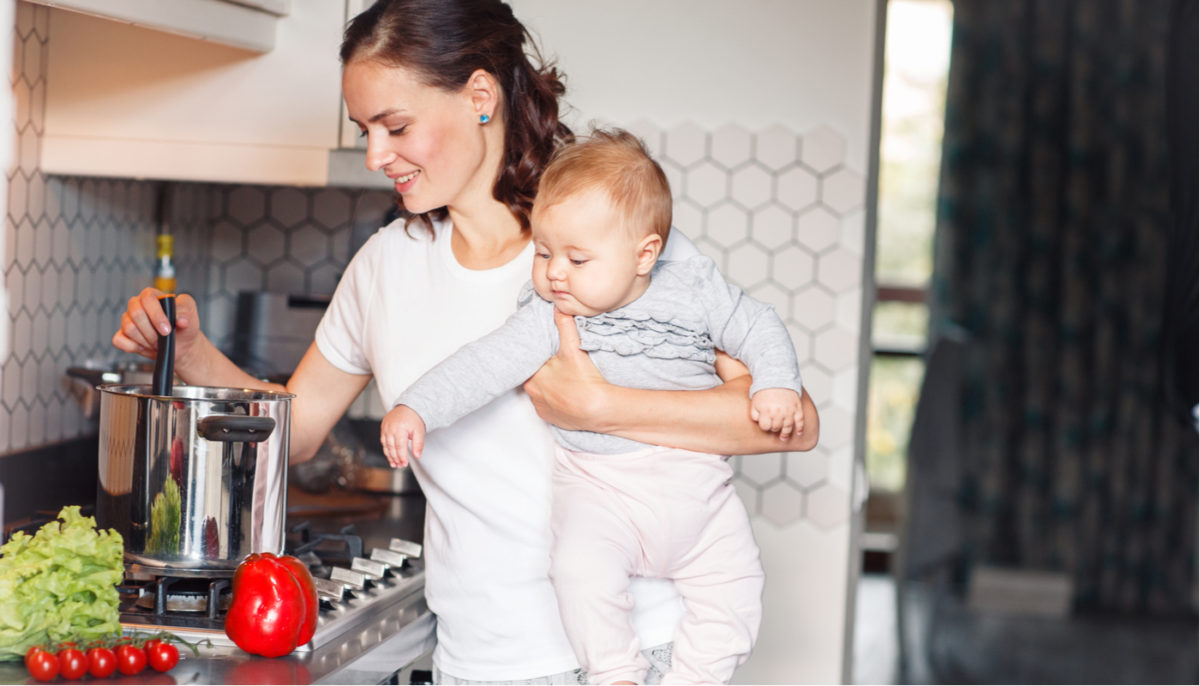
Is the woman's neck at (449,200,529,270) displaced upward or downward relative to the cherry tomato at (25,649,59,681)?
upward

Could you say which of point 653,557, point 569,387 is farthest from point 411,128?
point 653,557

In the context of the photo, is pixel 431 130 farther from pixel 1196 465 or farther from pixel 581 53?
pixel 1196 465

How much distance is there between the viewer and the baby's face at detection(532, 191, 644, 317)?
4.04 feet

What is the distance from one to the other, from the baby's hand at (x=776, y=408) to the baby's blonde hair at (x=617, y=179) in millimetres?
212

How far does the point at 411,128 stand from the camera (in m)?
1.35

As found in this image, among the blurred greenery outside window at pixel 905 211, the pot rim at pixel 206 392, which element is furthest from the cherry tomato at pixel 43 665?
the blurred greenery outside window at pixel 905 211

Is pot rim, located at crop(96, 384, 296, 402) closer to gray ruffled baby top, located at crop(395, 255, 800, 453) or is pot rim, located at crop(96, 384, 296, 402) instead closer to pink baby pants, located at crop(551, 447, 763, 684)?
gray ruffled baby top, located at crop(395, 255, 800, 453)

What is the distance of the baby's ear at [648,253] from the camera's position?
1.27 meters

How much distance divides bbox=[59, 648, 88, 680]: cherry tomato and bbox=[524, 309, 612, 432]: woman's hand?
0.52 m

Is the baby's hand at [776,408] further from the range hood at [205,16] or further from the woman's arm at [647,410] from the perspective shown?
the range hood at [205,16]

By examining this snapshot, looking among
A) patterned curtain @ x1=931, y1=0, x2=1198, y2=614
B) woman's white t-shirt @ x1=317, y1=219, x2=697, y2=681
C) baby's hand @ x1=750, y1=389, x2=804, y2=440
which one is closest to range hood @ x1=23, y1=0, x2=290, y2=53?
woman's white t-shirt @ x1=317, y1=219, x2=697, y2=681

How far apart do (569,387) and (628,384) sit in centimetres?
8

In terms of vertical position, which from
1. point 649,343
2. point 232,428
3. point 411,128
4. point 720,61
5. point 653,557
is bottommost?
Answer: point 653,557

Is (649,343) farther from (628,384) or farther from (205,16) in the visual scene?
(205,16)
